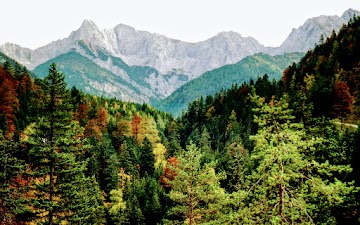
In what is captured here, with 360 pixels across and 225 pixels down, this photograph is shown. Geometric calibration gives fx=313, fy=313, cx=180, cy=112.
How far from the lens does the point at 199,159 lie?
2992 cm

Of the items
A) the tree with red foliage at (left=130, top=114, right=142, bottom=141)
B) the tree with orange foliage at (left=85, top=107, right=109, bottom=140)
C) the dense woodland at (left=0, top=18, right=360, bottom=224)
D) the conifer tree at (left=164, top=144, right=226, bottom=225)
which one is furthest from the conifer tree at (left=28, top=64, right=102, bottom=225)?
the tree with red foliage at (left=130, top=114, right=142, bottom=141)

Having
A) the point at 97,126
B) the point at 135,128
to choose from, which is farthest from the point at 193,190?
the point at 135,128

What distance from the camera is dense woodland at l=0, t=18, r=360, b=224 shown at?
36.9 ft

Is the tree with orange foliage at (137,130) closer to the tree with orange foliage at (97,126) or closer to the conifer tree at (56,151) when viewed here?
the tree with orange foliage at (97,126)

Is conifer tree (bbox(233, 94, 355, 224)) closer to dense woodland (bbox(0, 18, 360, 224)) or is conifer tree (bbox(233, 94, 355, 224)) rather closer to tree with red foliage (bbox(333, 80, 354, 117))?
dense woodland (bbox(0, 18, 360, 224))

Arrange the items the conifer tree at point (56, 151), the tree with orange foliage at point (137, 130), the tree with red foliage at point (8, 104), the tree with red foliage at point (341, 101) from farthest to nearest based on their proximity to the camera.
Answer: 1. the tree with orange foliage at point (137, 130)
2. the tree with red foliage at point (8, 104)
3. the tree with red foliage at point (341, 101)
4. the conifer tree at point (56, 151)

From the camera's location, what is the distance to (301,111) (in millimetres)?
35281

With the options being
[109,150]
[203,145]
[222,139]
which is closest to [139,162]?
Result: [109,150]

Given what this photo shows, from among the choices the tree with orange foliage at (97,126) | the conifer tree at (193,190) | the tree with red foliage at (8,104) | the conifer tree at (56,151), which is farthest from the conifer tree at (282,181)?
the tree with orange foliage at (97,126)

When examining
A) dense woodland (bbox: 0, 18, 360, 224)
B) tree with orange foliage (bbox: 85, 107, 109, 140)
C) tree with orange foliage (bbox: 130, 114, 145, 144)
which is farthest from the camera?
tree with orange foliage (bbox: 130, 114, 145, 144)

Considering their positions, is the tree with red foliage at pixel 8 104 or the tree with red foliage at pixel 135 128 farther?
the tree with red foliage at pixel 135 128

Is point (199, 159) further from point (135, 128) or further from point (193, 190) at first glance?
point (135, 128)

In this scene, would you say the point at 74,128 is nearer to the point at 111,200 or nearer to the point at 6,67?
the point at 111,200

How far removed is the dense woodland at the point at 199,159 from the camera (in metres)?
11.2
